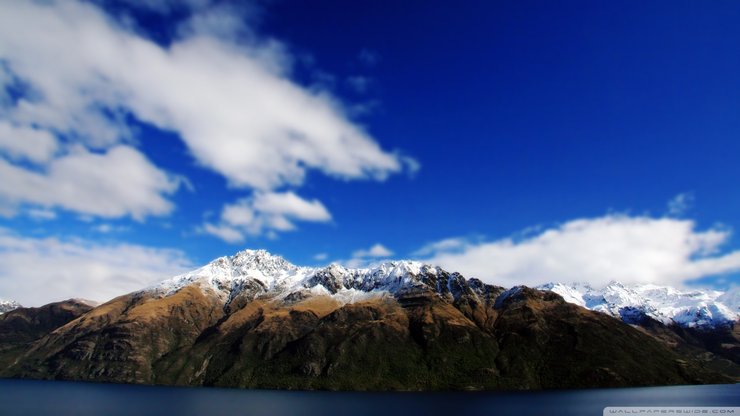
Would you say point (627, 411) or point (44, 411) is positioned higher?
point (627, 411)

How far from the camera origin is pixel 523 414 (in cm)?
18988

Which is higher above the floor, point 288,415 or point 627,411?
point 627,411

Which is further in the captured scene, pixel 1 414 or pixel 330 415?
pixel 330 415

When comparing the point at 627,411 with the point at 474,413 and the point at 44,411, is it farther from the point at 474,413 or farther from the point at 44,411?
the point at 44,411

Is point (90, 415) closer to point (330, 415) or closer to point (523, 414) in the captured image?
point (330, 415)

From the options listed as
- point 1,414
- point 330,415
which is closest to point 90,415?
point 1,414

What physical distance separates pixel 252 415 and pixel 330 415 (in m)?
32.4

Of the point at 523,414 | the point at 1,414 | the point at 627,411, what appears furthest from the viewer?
the point at 523,414

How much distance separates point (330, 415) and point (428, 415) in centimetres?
4059

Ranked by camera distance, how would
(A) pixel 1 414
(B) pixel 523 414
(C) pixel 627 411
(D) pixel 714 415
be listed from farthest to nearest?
1. (B) pixel 523 414
2. (A) pixel 1 414
3. (D) pixel 714 415
4. (C) pixel 627 411

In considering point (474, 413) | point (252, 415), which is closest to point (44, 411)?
point (252, 415)

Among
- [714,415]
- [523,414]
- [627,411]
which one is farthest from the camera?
[523,414]

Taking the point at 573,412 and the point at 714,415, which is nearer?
the point at 714,415

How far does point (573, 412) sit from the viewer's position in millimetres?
190875
